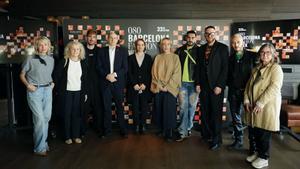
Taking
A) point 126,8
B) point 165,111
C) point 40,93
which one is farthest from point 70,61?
point 126,8

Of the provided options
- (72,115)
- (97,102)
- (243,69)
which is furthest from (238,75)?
(72,115)

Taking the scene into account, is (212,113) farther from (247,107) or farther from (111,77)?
(111,77)

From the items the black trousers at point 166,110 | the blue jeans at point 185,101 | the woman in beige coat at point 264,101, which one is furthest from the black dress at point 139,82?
the woman in beige coat at point 264,101

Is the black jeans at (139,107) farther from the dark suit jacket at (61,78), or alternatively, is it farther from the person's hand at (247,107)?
the person's hand at (247,107)

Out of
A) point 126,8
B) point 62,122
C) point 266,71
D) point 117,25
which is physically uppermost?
point 126,8

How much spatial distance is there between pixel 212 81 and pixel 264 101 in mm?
847

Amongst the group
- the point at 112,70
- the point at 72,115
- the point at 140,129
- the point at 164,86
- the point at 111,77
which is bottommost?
the point at 140,129

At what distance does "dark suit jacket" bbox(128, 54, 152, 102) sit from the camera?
4.30 meters

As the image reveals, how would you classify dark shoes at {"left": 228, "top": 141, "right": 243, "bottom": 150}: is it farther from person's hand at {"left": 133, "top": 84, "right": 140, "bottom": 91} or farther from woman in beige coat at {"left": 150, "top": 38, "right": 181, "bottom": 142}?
person's hand at {"left": 133, "top": 84, "right": 140, "bottom": 91}

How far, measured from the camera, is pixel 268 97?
9.85ft

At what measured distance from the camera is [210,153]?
364cm

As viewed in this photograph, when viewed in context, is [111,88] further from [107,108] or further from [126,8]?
[126,8]

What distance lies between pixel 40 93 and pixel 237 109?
253cm

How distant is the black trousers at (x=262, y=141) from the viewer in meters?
3.11
